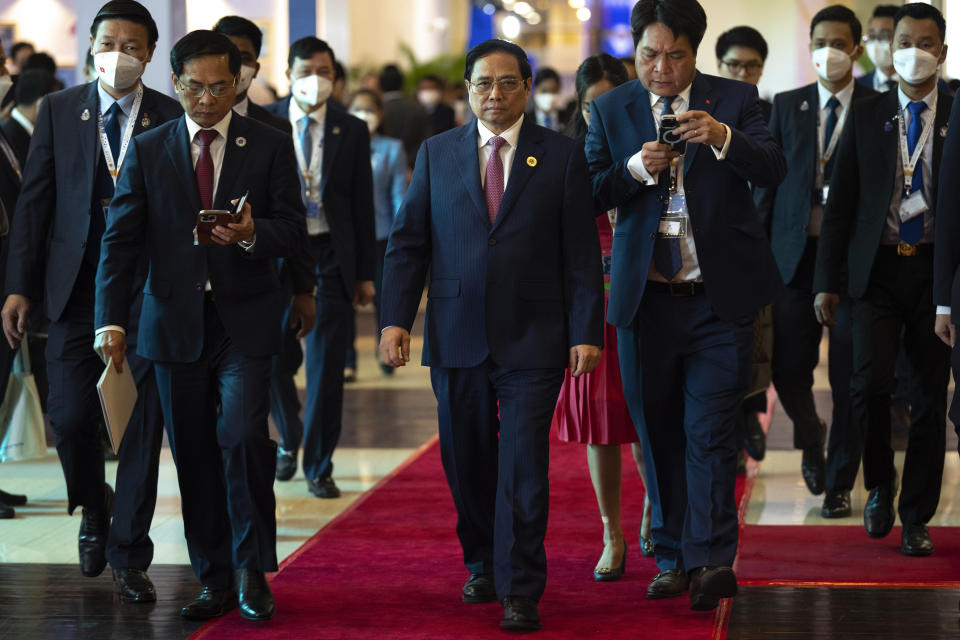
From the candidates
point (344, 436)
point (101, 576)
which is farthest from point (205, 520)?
point (344, 436)

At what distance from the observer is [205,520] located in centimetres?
434

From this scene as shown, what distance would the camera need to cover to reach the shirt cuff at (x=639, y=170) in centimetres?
411

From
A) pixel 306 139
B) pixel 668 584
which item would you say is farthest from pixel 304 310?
pixel 306 139

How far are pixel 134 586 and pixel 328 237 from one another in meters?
2.16

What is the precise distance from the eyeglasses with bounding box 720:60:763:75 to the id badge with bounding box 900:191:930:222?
139 cm

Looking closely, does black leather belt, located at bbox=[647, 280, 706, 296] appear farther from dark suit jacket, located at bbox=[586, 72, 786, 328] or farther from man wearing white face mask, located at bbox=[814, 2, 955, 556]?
man wearing white face mask, located at bbox=[814, 2, 955, 556]

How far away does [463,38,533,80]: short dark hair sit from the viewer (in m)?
4.12

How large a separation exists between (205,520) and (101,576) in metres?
0.72

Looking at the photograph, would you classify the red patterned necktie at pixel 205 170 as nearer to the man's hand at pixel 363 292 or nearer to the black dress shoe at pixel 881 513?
the man's hand at pixel 363 292

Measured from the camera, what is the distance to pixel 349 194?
619 centimetres

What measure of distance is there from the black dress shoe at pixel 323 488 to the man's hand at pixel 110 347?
2.06 metres

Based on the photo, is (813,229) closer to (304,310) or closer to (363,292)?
(363,292)

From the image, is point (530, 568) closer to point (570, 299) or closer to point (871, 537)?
point (570, 299)

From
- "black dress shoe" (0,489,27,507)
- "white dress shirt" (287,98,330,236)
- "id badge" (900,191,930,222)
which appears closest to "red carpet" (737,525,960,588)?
"id badge" (900,191,930,222)
